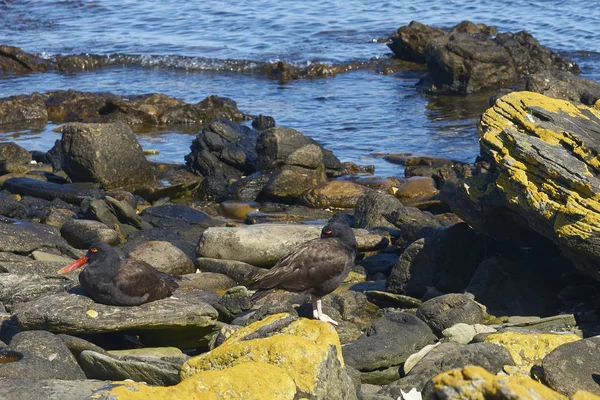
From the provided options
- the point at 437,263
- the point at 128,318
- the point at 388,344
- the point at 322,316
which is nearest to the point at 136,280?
the point at 128,318

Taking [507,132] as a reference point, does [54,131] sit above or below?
below

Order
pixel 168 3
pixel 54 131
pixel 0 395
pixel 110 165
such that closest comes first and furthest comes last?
pixel 0 395 < pixel 110 165 < pixel 54 131 < pixel 168 3

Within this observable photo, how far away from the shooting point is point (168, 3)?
43688 millimetres

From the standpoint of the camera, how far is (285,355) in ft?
19.6

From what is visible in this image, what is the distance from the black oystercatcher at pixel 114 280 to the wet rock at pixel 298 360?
2644 mm

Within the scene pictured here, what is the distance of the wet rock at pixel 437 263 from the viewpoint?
10883 mm

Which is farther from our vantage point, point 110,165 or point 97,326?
point 110,165

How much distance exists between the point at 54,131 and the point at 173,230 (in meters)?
9.31

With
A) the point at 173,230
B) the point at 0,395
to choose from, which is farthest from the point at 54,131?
the point at 0,395

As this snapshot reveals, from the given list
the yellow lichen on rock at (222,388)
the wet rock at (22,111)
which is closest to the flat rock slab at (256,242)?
the yellow lichen on rock at (222,388)

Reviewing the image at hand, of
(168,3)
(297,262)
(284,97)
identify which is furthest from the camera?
(168,3)

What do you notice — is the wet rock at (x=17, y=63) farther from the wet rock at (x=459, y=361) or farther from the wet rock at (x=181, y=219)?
the wet rock at (x=459, y=361)

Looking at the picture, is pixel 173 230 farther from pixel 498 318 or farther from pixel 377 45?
pixel 377 45

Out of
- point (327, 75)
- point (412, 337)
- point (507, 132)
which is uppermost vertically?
point (507, 132)
